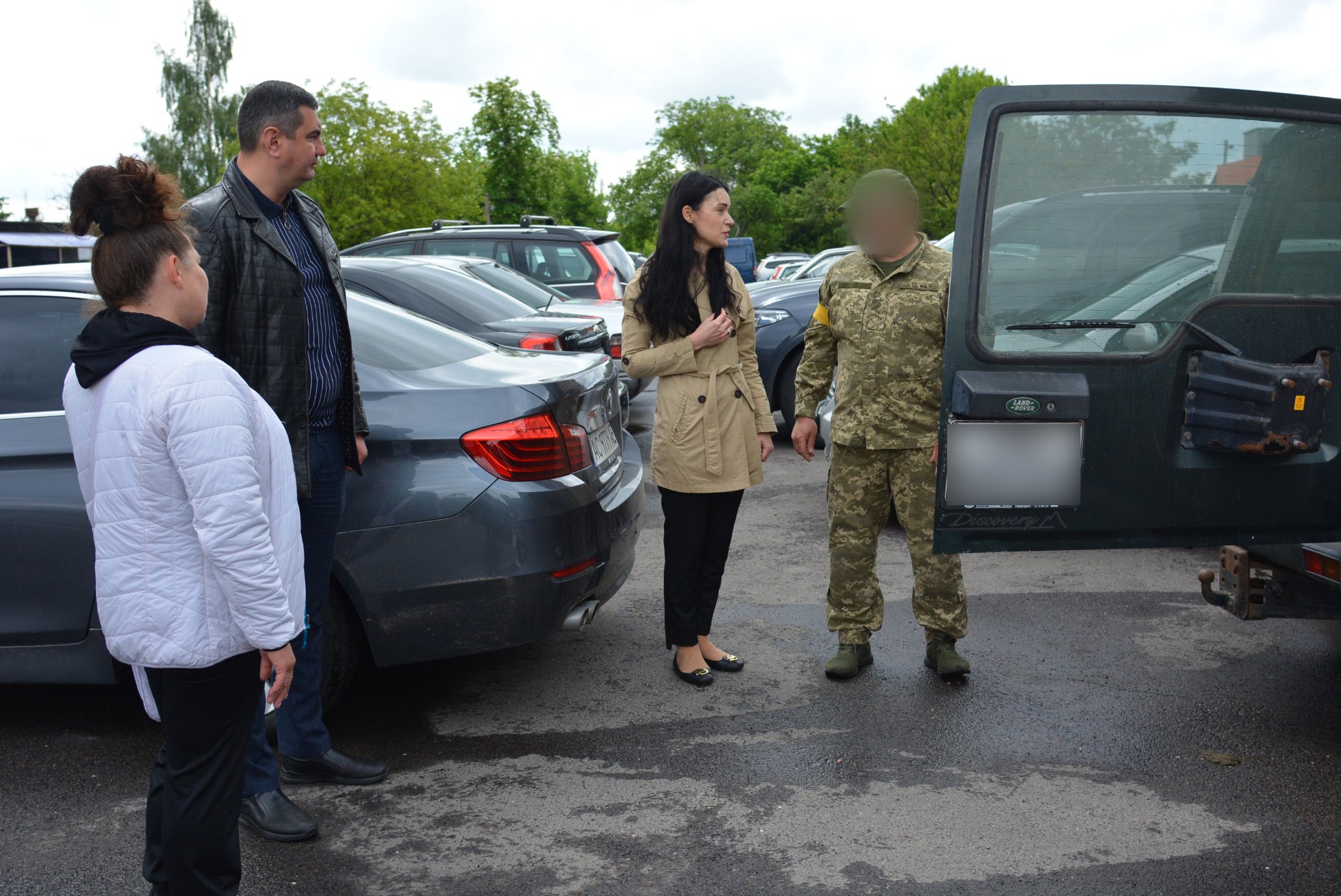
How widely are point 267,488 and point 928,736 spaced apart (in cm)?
240

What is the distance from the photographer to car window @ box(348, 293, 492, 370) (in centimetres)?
400

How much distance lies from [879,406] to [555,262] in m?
8.03

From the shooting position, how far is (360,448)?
3.40 m

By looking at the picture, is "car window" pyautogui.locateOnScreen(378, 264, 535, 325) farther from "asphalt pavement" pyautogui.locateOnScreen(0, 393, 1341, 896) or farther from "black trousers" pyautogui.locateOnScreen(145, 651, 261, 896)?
"black trousers" pyautogui.locateOnScreen(145, 651, 261, 896)

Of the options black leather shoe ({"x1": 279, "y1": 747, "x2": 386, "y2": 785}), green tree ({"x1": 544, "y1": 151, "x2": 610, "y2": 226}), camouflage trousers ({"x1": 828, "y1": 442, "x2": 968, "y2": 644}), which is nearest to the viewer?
black leather shoe ({"x1": 279, "y1": 747, "x2": 386, "y2": 785})

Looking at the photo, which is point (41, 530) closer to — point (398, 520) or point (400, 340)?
point (398, 520)

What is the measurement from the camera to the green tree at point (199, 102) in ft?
172

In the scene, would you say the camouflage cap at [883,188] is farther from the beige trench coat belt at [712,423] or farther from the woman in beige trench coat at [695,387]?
the beige trench coat belt at [712,423]

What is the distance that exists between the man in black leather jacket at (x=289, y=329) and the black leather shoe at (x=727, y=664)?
1609 mm

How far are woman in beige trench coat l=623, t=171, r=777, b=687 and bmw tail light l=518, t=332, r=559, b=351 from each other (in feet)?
11.5

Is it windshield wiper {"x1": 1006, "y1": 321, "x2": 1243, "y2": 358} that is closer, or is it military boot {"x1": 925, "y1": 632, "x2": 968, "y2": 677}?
windshield wiper {"x1": 1006, "y1": 321, "x2": 1243, "y2": 358}

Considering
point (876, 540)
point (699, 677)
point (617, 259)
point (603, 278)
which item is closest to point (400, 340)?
point (699, 677)

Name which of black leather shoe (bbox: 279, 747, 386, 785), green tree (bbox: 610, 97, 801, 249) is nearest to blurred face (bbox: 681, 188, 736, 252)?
black leather shoe (bbox: 279, 747, 386, 785)

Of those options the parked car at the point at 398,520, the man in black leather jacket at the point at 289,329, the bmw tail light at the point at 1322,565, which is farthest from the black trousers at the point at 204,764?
the bmw tail light at the point at 1322,565
